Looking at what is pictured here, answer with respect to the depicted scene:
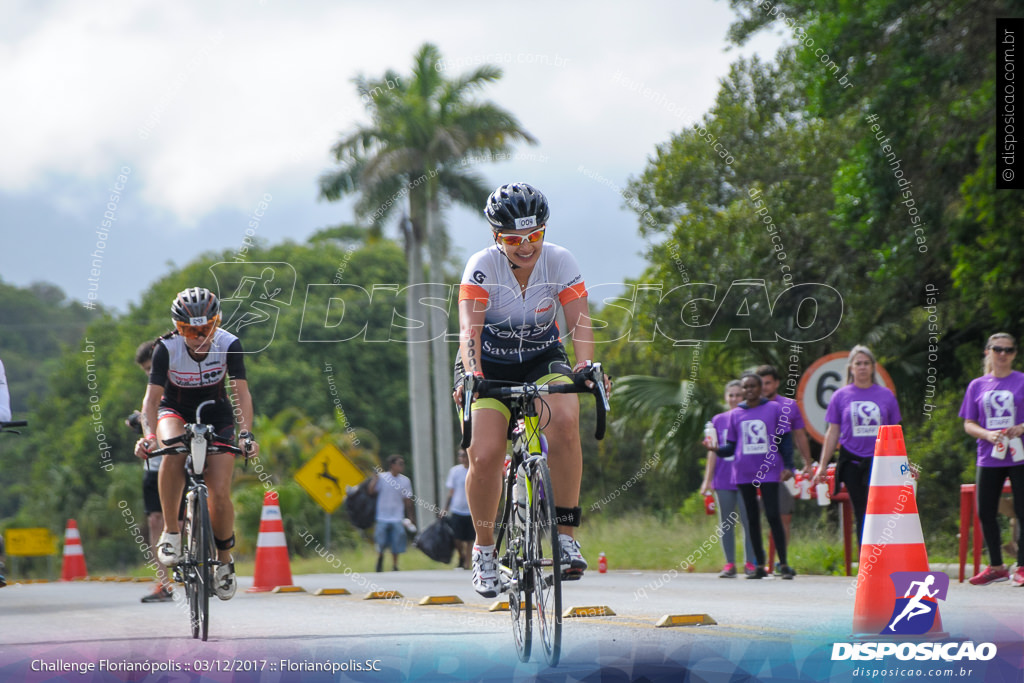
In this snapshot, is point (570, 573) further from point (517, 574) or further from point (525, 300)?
point (525, 300)

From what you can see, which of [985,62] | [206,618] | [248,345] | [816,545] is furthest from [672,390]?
[248,345]

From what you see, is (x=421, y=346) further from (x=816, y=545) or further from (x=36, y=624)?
(x=36, y=624)

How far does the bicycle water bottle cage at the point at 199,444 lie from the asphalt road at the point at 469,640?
3.48ft

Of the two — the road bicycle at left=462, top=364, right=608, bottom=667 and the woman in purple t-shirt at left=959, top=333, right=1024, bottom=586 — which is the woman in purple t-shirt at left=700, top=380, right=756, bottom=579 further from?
the road bicycle at left=462, top=364, right=608, bottom=667

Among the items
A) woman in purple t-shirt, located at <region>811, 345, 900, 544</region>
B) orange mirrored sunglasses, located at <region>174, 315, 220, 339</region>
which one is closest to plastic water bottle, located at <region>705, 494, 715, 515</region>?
woman in purple t-shirt, located at <region>811, 345, 900, 544</region>

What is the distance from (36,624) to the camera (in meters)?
9.81

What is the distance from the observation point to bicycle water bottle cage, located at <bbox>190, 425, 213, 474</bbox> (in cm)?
824

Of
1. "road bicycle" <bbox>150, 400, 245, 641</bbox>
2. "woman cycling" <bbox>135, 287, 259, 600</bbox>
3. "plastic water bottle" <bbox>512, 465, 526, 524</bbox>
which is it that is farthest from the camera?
"woman cycling" <bbox>135, 287, 259, 600</bbox>

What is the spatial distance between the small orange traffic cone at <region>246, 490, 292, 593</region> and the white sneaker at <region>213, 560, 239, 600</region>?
5.21 meters

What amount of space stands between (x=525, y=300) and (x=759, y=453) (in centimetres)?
636

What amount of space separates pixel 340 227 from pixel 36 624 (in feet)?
172

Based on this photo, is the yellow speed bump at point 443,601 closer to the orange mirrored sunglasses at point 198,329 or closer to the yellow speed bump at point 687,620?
the yellow speed bump at point 687,620

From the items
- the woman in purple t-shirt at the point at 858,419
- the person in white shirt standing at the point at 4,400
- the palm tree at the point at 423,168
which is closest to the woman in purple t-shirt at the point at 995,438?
the woman in purple t-shirt at the point at 858,419

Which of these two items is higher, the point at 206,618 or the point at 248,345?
the point at 248,345
